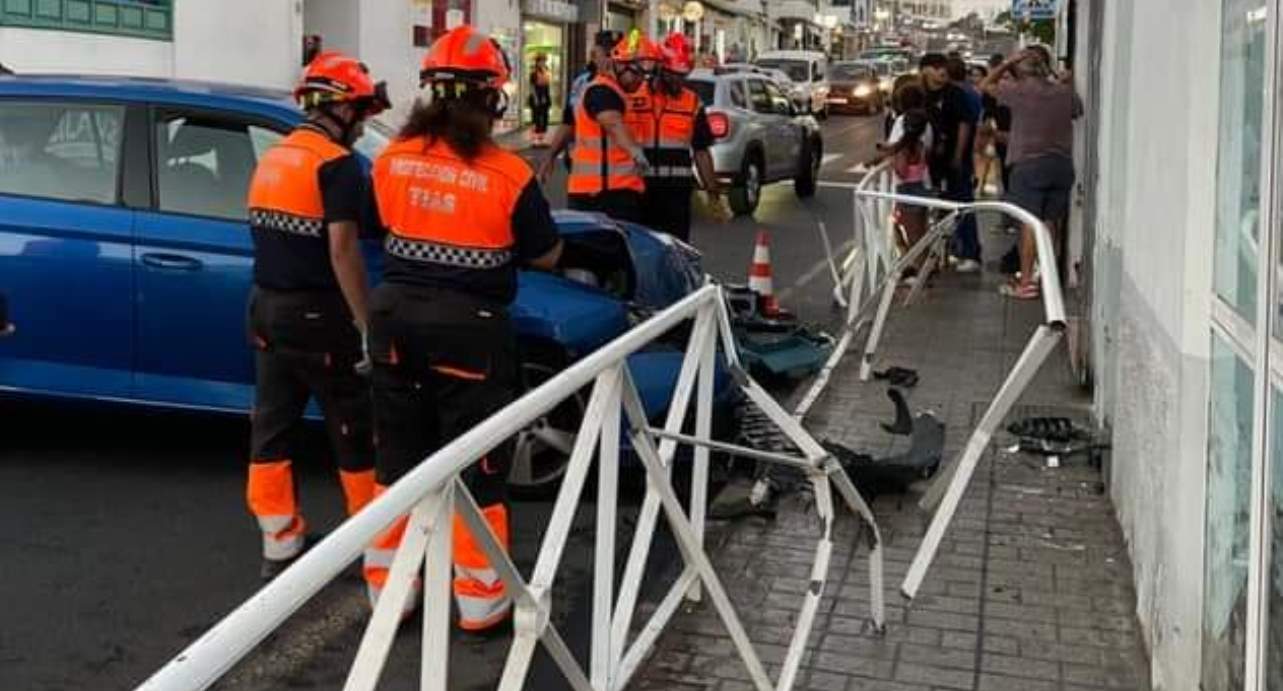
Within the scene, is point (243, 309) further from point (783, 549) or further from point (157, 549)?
point (783, 549)

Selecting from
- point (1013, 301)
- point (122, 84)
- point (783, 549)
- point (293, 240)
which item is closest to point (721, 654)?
point (783, 549)

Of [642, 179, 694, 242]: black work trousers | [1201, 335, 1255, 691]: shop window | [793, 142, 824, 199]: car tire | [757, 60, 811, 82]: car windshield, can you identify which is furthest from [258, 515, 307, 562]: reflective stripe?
[757, 60, 811, 82]: car windshield

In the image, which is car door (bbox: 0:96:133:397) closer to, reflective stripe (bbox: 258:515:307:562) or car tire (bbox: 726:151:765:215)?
reflective stripe (bbox: 258:515:307:562)

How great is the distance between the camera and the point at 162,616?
495cm

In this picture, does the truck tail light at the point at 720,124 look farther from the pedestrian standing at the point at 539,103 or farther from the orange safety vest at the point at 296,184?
the orange safety vest at the point at 296,184

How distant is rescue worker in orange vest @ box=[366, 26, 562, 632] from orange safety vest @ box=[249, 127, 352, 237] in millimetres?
372

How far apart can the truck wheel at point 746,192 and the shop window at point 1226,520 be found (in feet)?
47.3

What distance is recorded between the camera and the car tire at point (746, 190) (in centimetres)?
1808

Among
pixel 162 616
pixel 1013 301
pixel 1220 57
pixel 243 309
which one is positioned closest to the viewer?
pixel 1220 57

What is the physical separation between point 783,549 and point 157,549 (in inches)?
89.8

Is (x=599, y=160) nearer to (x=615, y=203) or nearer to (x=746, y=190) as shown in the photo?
(x=615, y=203)

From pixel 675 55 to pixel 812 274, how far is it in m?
4.23

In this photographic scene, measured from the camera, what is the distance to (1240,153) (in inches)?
137

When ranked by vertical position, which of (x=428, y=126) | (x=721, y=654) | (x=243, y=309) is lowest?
(x=721, y=654)
